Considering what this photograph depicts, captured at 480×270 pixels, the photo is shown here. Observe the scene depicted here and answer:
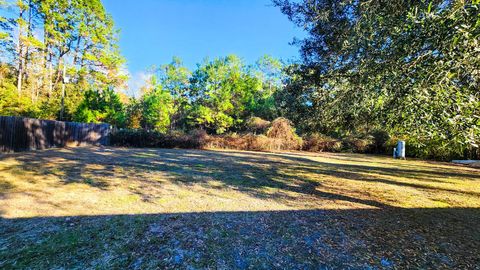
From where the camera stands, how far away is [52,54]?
58.3 feet

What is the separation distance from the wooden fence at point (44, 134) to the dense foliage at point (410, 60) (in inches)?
448

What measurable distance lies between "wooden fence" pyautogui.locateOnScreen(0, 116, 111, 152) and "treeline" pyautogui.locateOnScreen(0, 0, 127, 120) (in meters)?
4.20

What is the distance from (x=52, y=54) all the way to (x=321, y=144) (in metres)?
23.3

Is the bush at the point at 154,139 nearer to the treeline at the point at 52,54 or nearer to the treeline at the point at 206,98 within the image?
the treeline at the point at 206,98

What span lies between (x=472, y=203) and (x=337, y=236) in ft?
11.3

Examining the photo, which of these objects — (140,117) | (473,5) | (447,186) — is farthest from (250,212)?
(140,117)

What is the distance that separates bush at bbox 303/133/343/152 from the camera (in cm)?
1755

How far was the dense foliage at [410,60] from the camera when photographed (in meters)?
2.31

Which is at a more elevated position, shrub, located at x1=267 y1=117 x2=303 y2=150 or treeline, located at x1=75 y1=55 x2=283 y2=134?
treeline, located at x1=75 y1=55 x2=283 y2=134

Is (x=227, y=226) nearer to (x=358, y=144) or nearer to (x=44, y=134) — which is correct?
(x=44, y=134)

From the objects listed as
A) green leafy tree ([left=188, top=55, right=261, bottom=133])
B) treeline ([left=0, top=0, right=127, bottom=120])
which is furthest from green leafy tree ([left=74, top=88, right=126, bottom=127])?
green leafy tree ([left=188, top=55, right=261, bottom=133])

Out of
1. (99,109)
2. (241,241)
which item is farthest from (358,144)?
(99,109)

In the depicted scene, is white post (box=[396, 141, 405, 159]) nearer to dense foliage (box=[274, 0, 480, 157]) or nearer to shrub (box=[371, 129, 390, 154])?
shrub (box=[371, 129, 390, 154])

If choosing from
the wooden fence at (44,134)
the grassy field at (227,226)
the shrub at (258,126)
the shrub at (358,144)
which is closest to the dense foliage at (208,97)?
the shrub at (258,126)
